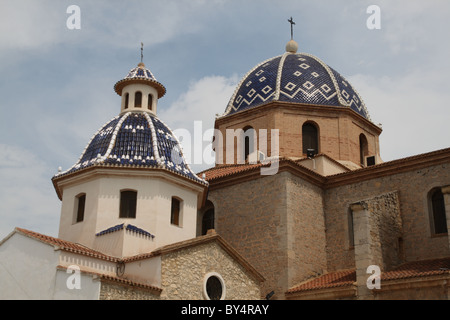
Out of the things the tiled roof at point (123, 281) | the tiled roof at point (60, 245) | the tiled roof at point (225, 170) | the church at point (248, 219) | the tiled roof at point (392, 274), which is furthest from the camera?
the tiled roof at point (225, 170)

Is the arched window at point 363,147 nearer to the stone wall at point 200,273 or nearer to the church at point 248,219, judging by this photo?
the church at point 248,219

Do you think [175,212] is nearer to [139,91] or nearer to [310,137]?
[139,91]

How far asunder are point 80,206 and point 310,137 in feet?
29.5

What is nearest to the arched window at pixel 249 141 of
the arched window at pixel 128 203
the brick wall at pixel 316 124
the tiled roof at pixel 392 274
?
the brick wall at pixel 316 124

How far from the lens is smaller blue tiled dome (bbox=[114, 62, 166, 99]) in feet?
61.4

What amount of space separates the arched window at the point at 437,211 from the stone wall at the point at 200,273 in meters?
5.63

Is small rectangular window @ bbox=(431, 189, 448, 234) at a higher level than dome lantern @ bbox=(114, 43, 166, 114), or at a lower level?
lower

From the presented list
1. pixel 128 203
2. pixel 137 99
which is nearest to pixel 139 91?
pixel 137 99

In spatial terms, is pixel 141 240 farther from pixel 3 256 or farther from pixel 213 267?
pixel 3 256

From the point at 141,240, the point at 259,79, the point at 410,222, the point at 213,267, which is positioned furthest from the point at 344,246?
the point at 259,79

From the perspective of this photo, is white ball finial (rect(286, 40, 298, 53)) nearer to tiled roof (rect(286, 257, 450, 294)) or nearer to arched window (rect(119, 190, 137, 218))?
tiled roof (rect(286, 257, 450, 294))

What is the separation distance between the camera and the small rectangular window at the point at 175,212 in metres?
16.6

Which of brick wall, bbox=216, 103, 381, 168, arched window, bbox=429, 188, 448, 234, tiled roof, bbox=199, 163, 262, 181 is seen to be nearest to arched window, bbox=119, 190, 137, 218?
tiled roof, bbox=199, 163, 262, 181

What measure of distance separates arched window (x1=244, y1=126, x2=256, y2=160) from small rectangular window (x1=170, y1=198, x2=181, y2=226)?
18.4ft
